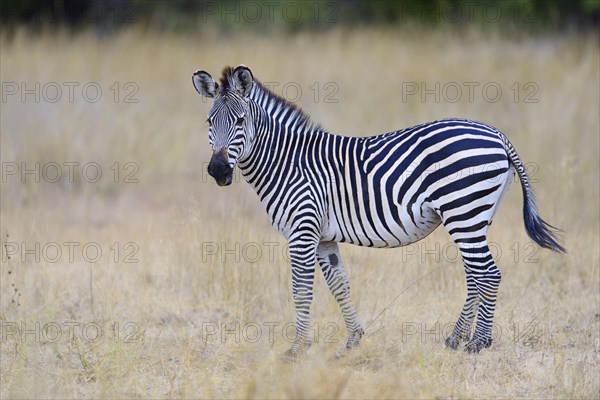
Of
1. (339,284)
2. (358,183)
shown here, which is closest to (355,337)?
(339,284)

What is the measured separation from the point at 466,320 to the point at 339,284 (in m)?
0.97

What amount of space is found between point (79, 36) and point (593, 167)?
9352 millimetres

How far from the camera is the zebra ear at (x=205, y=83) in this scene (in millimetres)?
6102

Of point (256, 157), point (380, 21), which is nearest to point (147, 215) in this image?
point (256, 157)

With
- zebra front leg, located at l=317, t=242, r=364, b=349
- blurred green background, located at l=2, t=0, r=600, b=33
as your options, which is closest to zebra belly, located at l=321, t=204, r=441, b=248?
zebra front leg, located at l=317, t=242, r=364, b=349

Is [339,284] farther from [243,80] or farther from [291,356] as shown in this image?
[243,80]

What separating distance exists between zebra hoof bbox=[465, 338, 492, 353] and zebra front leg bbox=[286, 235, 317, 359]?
1.16 m

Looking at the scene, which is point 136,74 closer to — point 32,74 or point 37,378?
point 32,74

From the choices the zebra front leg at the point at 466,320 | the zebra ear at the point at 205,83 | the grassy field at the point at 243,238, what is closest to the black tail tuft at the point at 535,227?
the zebra front leg at the point at 466,320

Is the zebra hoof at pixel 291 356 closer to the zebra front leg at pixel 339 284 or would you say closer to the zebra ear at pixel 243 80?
the zebra front leg at pixel 339 284

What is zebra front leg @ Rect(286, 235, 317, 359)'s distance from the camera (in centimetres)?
614

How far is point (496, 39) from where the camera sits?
14938mm

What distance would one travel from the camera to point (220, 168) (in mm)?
5781

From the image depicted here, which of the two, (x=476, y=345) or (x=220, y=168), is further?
(x=476, y=345)
